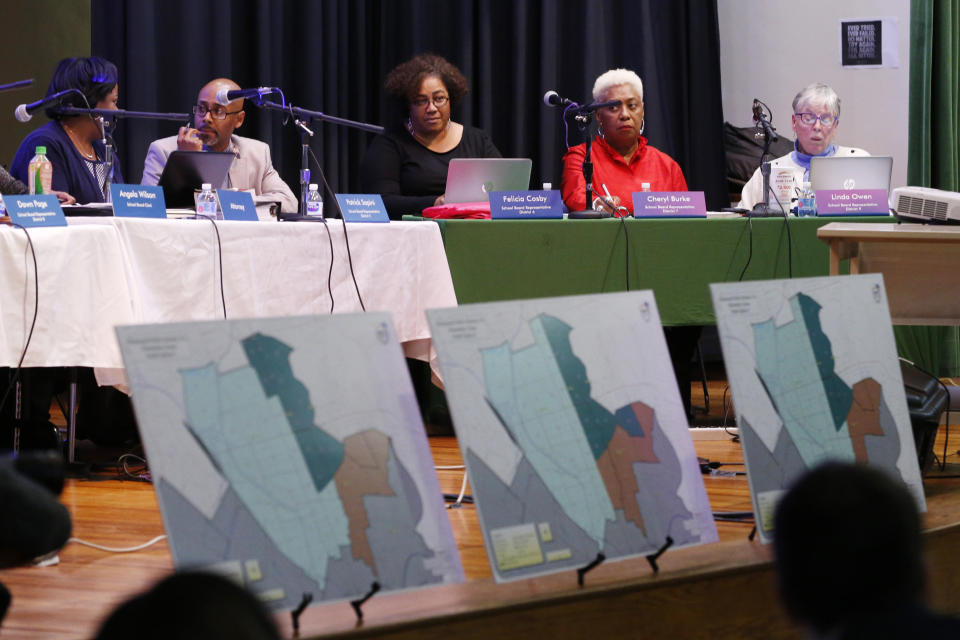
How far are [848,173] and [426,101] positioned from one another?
1.49m

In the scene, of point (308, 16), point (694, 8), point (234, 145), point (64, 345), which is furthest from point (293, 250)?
point (694, 8)

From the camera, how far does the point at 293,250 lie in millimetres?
3127

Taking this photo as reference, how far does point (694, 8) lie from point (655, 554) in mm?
4423

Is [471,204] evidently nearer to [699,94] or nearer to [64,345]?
[64,345]

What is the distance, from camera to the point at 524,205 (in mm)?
3584

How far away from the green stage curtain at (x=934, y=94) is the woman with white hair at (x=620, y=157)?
153 cm

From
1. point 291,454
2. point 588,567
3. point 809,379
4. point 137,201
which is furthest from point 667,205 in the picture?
point 291,454

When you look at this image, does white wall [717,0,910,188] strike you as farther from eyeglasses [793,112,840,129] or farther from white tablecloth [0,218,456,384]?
white tablecloth [0,218,456,384]

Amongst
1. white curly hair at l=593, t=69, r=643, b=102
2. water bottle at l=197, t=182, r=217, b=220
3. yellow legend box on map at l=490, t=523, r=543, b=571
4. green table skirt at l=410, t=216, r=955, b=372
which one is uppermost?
white curly hair at l=593, t=69, r=643, b=102

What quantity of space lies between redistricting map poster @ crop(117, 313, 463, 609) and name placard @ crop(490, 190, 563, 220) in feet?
6.44

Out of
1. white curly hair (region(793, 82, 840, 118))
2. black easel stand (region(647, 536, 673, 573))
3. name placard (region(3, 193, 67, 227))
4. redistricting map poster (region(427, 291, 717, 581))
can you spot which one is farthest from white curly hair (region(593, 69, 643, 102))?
black easel stand (region(647, 536, 673, 573))

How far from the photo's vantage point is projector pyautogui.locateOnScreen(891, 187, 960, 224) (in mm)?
2873

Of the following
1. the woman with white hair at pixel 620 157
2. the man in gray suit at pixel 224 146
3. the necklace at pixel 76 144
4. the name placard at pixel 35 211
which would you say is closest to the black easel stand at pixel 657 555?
the name placard at pixel 35 211

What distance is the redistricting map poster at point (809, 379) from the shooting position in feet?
5.99
